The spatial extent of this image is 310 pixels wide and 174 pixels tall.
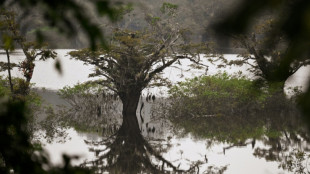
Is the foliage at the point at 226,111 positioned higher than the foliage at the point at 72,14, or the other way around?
the foliage at the point at 226,111

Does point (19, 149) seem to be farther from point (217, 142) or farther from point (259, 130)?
point (259, 130)

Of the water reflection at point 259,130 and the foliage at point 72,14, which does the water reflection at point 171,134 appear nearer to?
the water reflection at point 259,130

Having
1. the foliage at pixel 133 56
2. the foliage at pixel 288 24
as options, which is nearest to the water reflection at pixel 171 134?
the foliage at pixel 133 56

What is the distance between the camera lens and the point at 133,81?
17375mm

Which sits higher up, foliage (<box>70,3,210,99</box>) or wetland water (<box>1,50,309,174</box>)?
foliage (<box>70,3,210,99</box>)

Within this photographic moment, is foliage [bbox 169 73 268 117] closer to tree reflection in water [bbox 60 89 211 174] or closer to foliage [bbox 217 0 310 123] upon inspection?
tree reflection in water [bbox 60 89 211 174]

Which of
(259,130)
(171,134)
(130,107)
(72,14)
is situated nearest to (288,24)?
(72,14)

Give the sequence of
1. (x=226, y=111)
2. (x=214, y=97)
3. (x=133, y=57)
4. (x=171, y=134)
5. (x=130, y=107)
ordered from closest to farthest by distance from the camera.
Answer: (x=171, y=134) → (x=133, y=57) → (x=130, y=107) → (x=226, y=111) → (x=214, y=97)

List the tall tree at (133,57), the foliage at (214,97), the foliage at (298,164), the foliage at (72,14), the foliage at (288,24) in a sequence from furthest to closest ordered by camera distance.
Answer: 1. the foliage at (214,97)
2. the tall tree at (133,57)
3. the foliage at (298,164)
4. the foliage at (72,14)
5. the foliage at (288,24)

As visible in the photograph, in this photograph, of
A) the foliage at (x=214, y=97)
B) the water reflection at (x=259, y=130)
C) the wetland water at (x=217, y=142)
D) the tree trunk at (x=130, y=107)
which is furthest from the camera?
the foliage at (x=214, y=97)

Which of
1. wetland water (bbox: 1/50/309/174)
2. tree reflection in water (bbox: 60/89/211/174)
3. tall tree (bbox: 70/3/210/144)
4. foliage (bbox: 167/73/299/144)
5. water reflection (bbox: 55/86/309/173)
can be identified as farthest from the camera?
tall tree (bbox: 70/3/210/144)

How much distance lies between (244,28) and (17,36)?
14.2 m

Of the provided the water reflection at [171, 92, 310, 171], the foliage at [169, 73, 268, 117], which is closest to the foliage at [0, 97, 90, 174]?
the water reflection at [171, 92, 310, 171]

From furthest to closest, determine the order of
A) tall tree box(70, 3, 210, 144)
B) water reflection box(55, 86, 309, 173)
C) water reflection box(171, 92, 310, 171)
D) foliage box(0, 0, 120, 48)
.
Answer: tall tree box(70, 3, 210, 144)
water reflection box(171, 92, 310, 171)
water reflection box(55, 86, 309, 173)
foliage box(0, 0, 120, 48)
